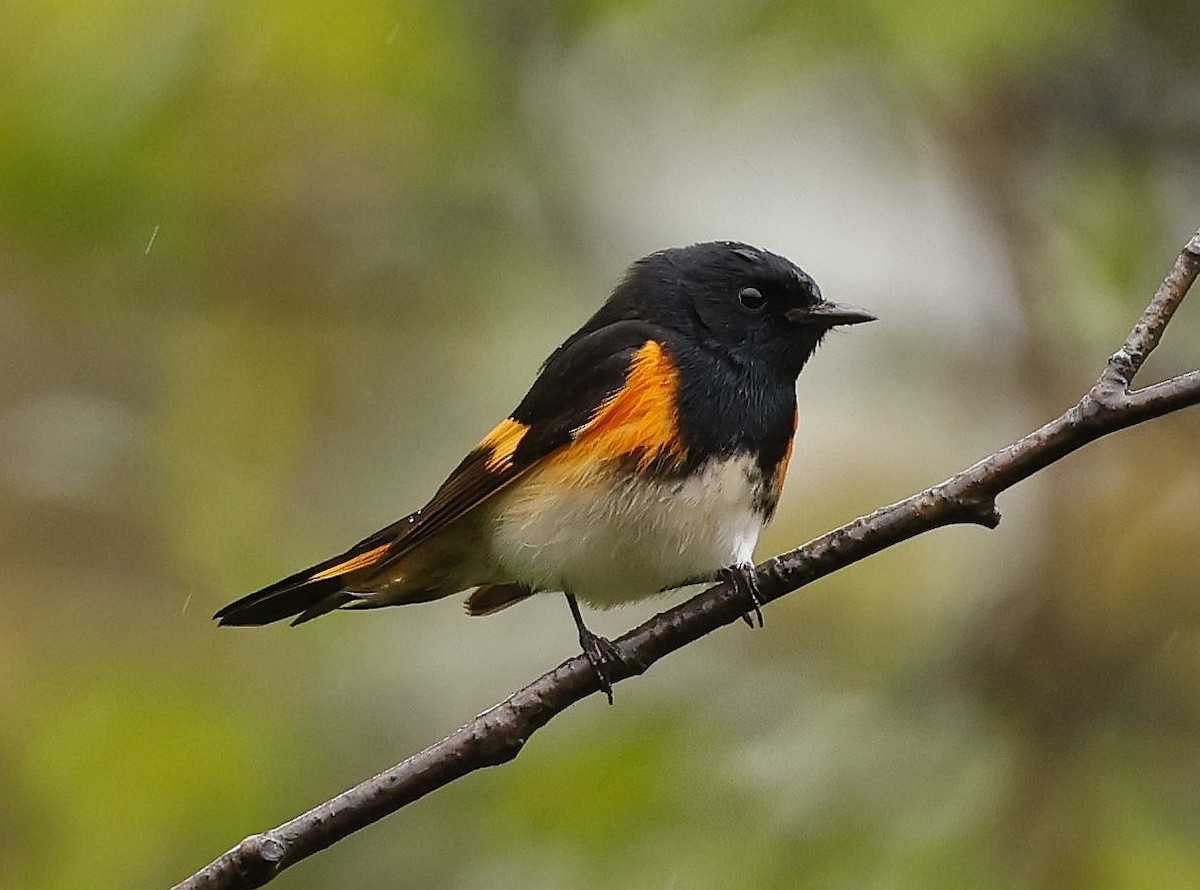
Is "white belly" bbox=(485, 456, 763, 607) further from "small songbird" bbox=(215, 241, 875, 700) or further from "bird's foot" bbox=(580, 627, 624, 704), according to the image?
"bird's foot" bbox=(580, 627, 624, 704)

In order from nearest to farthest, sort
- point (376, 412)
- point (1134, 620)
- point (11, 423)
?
point (1134, 620) → point (11, 423) → point (376, 412)

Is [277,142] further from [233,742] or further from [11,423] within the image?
[233,742]

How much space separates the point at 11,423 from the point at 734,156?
257 cm

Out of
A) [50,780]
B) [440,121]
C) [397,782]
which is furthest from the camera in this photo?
[440,121]

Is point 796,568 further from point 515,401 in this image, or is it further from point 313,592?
point 515,401

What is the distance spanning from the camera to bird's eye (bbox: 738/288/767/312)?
11.1ft

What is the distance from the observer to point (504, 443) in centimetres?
332

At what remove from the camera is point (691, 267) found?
11.4 ft

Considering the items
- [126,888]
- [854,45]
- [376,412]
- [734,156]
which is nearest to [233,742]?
[126,888]

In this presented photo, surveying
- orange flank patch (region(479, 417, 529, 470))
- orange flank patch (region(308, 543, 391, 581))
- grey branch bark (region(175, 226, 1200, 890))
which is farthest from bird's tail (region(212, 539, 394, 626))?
grey branch bark (region(175, 226, 1200, 890))

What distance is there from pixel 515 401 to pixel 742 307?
7.46 feet

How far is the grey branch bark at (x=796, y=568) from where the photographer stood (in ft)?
6.73

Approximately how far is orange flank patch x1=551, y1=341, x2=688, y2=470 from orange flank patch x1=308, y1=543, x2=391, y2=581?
0.41 m

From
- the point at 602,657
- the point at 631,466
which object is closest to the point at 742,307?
the point at 631,466
